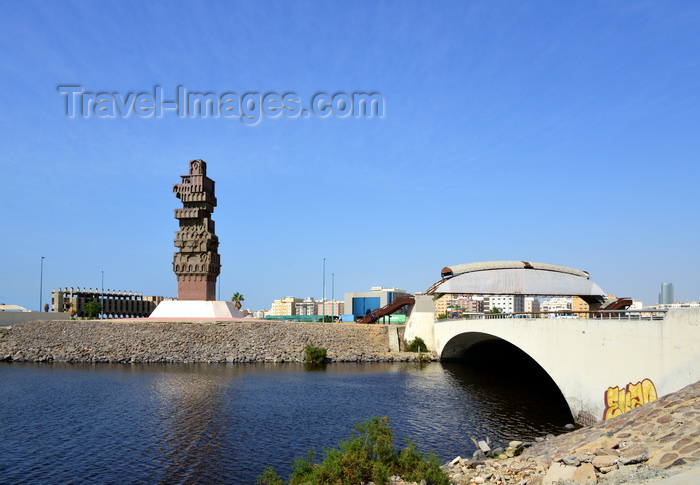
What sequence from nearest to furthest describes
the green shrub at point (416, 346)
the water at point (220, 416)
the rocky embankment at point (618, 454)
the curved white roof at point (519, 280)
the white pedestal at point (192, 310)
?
the rocky embankment at point (618, 454) < the water at point (220, 416) < the curved white roof at point (519, 280) < the green shrub at point (416, 346) < the white pedestal at point (192, 310)

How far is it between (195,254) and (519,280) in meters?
49.3

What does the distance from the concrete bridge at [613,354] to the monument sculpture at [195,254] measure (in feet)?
175

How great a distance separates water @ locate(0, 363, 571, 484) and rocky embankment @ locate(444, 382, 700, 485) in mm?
5695

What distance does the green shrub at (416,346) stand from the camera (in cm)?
7521

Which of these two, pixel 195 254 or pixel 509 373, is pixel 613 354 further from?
pixel 195 254

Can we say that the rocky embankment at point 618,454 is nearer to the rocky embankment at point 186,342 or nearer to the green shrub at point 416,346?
the rocky embankment at point 186,342

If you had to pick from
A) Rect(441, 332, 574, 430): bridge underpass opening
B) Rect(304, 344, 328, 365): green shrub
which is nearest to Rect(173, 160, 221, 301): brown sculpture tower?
Rect(304, 344, 328, 365): green shrub

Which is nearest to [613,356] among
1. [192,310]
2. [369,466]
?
[369,466]

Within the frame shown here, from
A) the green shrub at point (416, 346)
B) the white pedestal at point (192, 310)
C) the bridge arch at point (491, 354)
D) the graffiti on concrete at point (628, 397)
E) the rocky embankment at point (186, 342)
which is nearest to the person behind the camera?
the graffiti on concrete at point (628, 397)

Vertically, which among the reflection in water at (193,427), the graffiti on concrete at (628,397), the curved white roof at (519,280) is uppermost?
the curved white roof at (519,280)

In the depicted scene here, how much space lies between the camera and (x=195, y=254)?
82.8m

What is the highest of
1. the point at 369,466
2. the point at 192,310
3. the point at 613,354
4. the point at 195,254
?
the point at 195,254

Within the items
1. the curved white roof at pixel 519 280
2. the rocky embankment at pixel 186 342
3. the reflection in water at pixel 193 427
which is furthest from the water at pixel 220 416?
the curved white roof at pixel 519 280

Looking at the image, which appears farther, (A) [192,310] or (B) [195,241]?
(B) [195,241]
